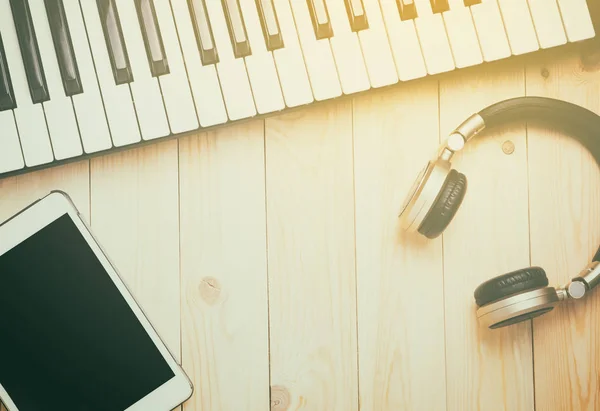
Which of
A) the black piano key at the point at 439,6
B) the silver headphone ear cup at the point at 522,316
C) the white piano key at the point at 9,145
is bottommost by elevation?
the silver headphone ear cup at the point at 522,316

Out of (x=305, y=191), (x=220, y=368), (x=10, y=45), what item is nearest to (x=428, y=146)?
(x=305, y=191)

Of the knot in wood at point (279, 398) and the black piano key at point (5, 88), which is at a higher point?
the black piano key at point (5, 88)

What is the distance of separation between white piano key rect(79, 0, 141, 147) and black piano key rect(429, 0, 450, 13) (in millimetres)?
384

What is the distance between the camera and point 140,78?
73 cm

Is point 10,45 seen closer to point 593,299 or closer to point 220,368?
point 220,368

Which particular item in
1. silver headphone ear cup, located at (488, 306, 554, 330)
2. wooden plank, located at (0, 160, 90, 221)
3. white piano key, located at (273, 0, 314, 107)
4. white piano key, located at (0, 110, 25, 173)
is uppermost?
white piano key, located at (273, 0, 314, 107)

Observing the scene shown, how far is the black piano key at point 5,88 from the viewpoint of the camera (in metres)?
0.72

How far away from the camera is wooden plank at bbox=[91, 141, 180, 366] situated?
83cm

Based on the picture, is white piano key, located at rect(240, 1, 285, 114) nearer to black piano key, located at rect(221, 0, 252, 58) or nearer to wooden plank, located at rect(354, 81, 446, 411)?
black piano key, located at rect(221, 0, 252, 58)

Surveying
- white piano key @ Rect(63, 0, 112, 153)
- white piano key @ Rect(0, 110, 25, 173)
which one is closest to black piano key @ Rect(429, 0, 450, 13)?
white piano key @ Rect(63, 0, 112, 153)

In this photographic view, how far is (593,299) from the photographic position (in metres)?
0.85

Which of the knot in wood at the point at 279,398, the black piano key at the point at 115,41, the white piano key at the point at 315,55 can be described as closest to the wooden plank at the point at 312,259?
the knot in wood at the point at 279,398

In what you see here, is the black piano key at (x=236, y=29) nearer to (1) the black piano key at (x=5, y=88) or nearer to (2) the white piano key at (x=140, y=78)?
(2) the white piano key at (x=140, y=78)

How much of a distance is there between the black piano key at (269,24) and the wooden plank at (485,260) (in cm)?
28
